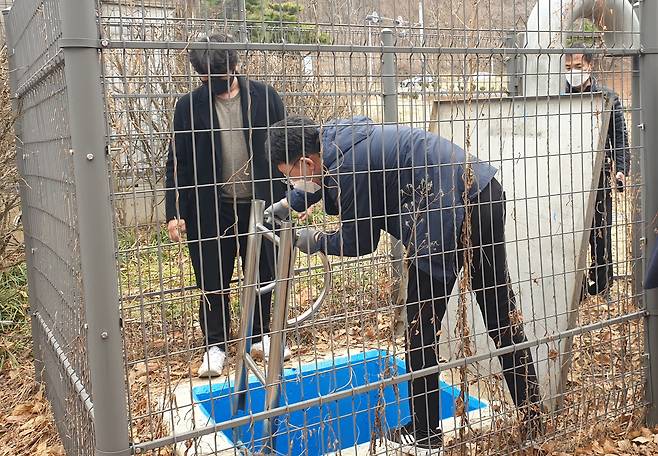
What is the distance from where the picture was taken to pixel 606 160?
12.0 ft

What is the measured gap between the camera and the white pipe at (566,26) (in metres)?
3.43

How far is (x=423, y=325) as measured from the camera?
10.4 feet

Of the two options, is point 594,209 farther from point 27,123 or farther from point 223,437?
point 27,123

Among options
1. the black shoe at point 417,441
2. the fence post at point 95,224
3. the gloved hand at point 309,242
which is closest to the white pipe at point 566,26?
the gloved hand at point 309,242

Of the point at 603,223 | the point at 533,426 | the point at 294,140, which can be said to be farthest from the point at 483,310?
the point at 294,140

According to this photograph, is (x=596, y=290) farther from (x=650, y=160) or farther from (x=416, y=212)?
(x=416, y=212)

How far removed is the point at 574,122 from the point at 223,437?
89.8 inches

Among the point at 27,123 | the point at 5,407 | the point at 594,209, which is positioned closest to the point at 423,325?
the point at 594,209

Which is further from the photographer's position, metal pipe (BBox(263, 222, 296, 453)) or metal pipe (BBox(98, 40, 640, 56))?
metal pipe (BBox(263, 222, 296, 453))

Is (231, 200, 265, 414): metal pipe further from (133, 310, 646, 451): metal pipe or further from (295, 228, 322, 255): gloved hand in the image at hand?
(133, 310, 646, 451): metal pipe

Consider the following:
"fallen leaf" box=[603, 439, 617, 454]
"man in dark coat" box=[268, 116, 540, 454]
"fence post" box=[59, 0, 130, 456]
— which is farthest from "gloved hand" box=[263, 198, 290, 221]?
"fallen leaf" box=[603, 439, 617, 454]

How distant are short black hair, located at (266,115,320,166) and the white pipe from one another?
104cm

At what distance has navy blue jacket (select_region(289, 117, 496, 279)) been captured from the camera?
2908mm

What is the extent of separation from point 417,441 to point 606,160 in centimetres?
163
